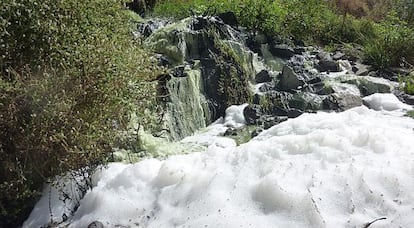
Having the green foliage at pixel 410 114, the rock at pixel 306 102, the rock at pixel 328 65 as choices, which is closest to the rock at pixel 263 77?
the rock at pixel 306 102

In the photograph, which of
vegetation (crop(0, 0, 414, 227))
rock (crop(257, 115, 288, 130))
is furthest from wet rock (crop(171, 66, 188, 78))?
vegetation (crop(0, 0, 414, 227))

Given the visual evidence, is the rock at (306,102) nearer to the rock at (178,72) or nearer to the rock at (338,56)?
the rock at (178,72)

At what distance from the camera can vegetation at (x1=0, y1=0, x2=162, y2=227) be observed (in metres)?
4.58

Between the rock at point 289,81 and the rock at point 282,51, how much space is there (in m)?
1.27

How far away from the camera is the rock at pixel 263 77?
30.2 feet

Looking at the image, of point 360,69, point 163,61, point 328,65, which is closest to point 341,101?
point 328,65

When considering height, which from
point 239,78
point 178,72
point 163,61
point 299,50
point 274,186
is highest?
point 163,61

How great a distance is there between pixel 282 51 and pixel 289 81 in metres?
1.63

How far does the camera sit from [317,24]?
11477 millimetres

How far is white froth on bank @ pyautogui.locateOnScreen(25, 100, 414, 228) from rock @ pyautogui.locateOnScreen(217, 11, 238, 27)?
Answer: 201 inches

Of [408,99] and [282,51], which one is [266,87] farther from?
[408,99]

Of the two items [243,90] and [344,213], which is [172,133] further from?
[344,213]

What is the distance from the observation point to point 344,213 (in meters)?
4.32

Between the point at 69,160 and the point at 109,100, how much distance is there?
787 mm
